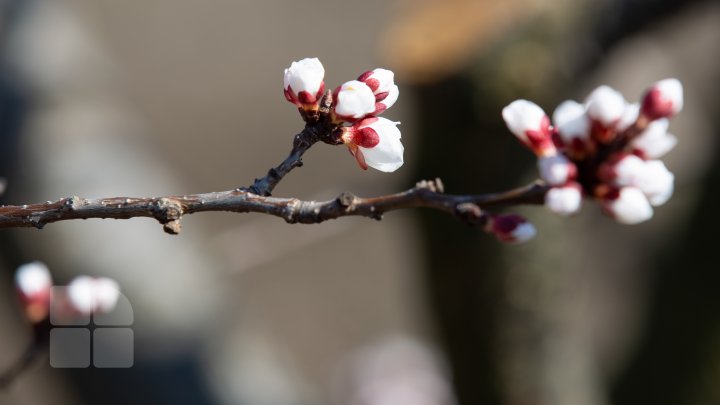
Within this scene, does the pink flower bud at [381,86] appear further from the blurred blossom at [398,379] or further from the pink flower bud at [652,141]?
the blurred blossom at [398,379]

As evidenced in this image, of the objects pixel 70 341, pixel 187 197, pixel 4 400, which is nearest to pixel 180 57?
Answer: pixel 4 400

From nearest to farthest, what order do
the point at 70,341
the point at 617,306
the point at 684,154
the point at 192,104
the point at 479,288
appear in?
the point at 70,341
the point at 479,288
the point at 684,154
the point at 617,306
the point at 192,104

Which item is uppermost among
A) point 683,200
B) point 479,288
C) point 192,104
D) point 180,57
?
point 180,57

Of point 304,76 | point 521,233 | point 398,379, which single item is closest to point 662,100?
point 521,233

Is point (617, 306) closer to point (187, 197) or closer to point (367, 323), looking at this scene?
point (367, 323)

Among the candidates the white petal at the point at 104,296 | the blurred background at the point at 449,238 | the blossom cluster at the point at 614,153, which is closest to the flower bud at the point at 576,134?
the blossom cluster at the point at 614,153

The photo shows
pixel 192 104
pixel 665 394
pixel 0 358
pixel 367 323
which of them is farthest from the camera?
pixel 192 104

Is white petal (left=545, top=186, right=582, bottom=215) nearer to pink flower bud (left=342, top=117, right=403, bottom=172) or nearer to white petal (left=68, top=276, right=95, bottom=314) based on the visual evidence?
pink flower bud (left=342, top=117, right=403, bottom=172)

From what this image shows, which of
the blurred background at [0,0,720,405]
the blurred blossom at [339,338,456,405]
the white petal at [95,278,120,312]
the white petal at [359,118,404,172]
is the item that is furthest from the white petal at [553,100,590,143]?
the blurred blossom at [339,338,456,405]

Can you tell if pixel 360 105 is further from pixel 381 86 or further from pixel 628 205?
pixel 628 205
